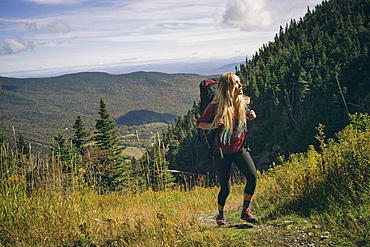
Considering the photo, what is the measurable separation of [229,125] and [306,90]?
7716cm

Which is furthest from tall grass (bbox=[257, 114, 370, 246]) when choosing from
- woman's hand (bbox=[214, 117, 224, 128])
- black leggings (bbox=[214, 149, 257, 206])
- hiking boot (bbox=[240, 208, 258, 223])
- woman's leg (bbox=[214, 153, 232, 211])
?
woman's hand (bbox=[214, 117, 224, 128])

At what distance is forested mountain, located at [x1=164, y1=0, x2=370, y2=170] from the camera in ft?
194

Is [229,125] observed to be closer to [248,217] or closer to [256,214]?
[248,217]

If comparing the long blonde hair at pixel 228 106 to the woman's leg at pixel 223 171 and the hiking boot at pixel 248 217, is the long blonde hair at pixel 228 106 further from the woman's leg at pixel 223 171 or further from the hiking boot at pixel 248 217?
the hiking boot at pixel 248 217

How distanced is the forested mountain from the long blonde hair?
137 ft

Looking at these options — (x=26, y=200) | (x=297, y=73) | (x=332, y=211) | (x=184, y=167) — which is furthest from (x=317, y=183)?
(x=184, y=167)

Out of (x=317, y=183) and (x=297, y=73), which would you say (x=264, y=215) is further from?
(x=297, y=73)

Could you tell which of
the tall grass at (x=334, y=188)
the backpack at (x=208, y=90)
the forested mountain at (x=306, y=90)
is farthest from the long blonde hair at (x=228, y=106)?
the forested mountain at (x=306, y=90)

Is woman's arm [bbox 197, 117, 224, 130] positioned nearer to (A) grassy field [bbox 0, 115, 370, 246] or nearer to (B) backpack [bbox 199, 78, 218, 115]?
(B) backpack [bbox 199, 78, 218, 115]

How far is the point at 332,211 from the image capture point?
14.0 feet

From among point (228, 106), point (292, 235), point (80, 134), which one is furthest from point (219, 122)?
point (80, 134)

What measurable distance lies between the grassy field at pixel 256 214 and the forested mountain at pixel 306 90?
41.0 m

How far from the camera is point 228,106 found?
468 cm

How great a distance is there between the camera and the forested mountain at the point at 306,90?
194ft
